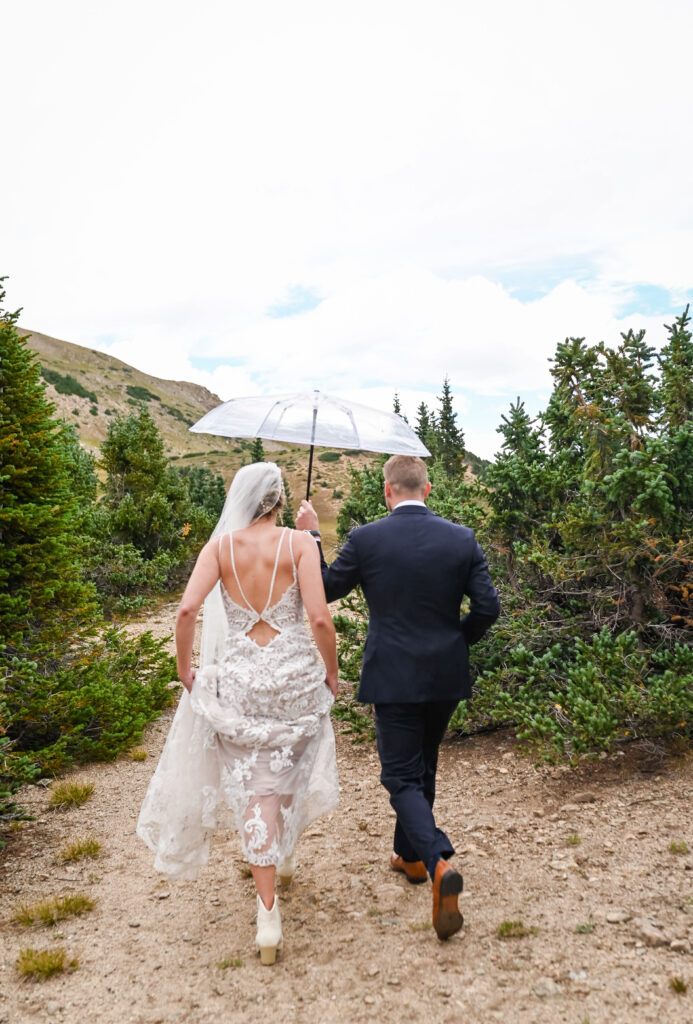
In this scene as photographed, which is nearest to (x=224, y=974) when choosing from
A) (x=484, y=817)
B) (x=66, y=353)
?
(x=484, y=817)

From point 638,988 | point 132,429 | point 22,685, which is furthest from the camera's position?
point 132,429

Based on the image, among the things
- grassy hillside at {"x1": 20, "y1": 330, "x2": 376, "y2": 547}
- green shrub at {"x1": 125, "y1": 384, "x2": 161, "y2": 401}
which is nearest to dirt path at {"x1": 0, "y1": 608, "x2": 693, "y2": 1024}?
grassy hillside at {"x1": 20, "y1": 330, "x2": 376, "y2": 547}

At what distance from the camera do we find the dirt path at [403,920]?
319 centimetres

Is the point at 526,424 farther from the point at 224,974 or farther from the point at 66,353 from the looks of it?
the point at 66,353

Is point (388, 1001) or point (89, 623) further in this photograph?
point (89, 623)

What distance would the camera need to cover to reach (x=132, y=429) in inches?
727

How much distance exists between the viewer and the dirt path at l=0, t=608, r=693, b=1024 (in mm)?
3188

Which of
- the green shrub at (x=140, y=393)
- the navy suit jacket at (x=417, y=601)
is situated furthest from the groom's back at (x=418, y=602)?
the green shrub at (x=140, y=393)

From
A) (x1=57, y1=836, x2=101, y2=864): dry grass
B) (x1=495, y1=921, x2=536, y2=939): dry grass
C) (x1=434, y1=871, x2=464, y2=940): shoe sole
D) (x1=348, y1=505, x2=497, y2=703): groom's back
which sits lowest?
(x1=57, y1=836, x2=101, y2=864): dry grass

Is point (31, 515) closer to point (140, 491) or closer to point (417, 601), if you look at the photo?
point (417, 601)

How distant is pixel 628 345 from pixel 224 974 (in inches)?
238

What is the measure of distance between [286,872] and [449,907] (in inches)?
55.9

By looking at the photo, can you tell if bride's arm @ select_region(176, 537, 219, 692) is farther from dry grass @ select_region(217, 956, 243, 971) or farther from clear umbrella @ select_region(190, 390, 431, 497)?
dry grass @ select_region(217, 956, 243, 971)

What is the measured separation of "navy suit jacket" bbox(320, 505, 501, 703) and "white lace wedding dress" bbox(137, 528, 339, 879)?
0.38 meters
